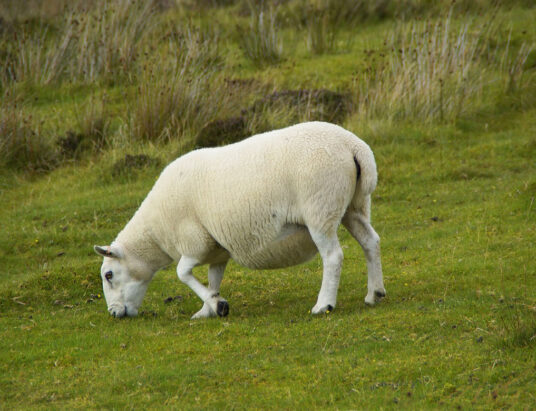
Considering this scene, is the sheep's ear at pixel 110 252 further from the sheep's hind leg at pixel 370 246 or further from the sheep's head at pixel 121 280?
the sheep's hind leg at pixel 370 246

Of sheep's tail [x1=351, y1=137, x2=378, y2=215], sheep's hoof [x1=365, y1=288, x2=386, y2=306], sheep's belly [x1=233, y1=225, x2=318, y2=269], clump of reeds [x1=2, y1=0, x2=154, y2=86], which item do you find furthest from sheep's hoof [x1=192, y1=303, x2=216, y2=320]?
clump of reeds [x1=2, y1=0, x2=154, y2=86]

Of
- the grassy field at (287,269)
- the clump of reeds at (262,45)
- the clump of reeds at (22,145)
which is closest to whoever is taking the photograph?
the grassy field at (287,269)

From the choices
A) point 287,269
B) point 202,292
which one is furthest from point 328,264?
point 287,269

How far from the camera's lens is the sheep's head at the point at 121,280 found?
7.76m

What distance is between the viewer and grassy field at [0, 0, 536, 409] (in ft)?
18.1

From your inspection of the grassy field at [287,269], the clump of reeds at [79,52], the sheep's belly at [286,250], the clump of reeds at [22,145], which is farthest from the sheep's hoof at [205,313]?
the clump of reeds at [79,52]

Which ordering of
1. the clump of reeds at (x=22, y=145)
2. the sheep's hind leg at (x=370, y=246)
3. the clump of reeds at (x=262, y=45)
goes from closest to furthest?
1. the sheep's hind leg at (x=370, y=246)
2. the clump of reeds at (x=22, y=145)
3. the clump of reeds at (x=262, y=45)

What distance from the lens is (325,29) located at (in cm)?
1842

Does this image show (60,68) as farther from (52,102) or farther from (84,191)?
(84,191)

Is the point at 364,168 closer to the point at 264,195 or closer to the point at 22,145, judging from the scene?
the point at 264,195

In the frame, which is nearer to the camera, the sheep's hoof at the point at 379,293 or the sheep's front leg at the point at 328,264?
the sheep's front leg at the point at 328,264

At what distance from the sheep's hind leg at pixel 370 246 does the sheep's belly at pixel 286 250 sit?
1.50 ft

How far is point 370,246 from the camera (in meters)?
7.11

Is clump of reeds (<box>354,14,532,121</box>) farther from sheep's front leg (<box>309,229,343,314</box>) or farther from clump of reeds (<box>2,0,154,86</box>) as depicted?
sheep's front leg (<box>309,229,343,314</box>)
